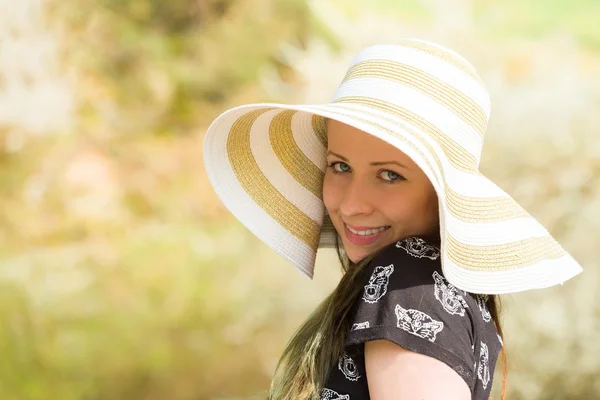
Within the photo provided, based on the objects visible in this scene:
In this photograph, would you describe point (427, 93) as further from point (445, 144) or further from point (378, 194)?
point (378, 194)

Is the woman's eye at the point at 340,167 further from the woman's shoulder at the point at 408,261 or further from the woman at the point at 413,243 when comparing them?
the woman's shoulder at the point at 408,261

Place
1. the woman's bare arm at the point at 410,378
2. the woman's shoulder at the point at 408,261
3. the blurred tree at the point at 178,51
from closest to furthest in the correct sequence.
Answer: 1. the woman's bare arm at the point at 410,378
2. the woman's shoulder at the point at 408,261
3. the blurred tree at the point at 178,51

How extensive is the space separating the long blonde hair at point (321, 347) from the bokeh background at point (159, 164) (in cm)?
174

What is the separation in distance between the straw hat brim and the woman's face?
62 millimetres

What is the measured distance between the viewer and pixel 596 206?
3051mm

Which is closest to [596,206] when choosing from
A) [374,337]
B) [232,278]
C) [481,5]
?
[481,5]

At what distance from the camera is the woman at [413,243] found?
1.26 m

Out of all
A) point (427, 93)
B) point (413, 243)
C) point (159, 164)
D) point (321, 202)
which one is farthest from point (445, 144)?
point (159, 164)

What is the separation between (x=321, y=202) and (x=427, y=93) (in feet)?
1.58

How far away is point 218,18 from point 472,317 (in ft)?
8.70

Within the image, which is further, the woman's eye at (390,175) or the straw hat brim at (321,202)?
the woman's eye at (390,175)

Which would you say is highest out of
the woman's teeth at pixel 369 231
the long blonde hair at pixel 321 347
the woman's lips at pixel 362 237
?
the woman's teeth at pixel 369 231

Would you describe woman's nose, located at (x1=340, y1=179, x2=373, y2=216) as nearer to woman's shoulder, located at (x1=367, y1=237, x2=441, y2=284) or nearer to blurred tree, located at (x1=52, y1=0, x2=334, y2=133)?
woman's shoulder, located at (x1=367, y1=237, x2=441, y2=284)

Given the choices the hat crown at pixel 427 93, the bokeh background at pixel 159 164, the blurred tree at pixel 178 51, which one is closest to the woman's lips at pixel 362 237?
the hat crown at pixel 427 93
